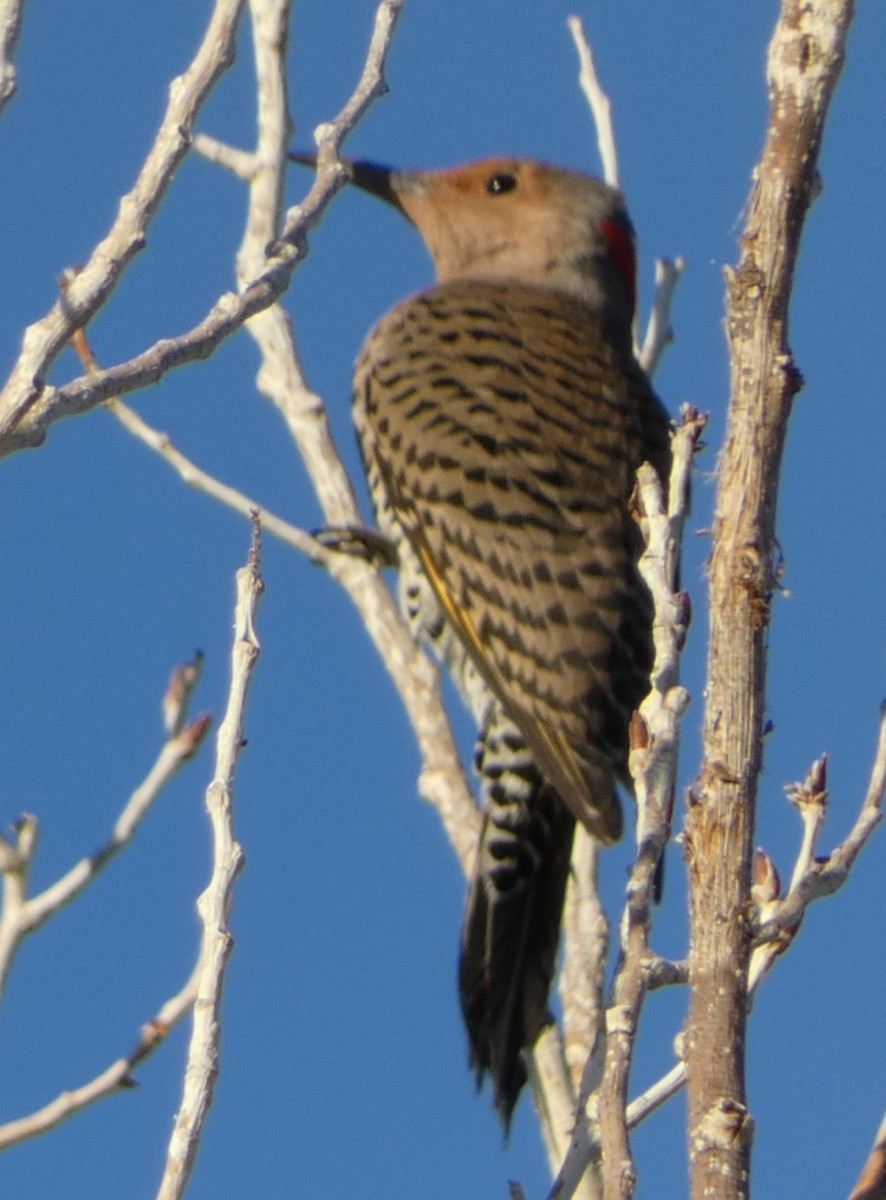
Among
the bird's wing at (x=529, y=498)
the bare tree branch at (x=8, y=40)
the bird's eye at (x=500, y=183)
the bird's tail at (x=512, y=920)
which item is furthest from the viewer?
the bird's eye at (x=500, y=183)

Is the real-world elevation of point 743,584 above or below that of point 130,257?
below

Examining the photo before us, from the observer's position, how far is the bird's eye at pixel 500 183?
6879 millimetres

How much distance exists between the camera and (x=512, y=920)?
190 inches

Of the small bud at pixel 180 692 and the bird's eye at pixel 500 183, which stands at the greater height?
the bird's eye at pixel 500 183

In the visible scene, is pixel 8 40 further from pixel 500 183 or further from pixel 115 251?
pixel 500 183

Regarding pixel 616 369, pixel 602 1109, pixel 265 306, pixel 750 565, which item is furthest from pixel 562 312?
pixel 602 1109

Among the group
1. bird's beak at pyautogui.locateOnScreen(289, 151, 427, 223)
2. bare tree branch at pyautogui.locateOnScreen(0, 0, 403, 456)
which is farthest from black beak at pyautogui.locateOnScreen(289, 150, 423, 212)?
bare tree branch at pyautogui.locateOnScreen(0, 0, 403, 456)

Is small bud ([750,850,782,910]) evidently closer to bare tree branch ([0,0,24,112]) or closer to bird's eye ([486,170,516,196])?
bare tree branch ([0,0,24,112])

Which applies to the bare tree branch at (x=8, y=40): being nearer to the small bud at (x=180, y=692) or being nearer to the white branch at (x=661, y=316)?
the small bud at (x=180, y=692)

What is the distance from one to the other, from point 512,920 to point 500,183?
2932mm

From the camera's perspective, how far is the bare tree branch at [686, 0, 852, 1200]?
232 centimetres

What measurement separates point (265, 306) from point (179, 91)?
324 mm

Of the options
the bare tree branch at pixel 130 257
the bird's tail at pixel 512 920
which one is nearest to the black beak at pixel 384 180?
the bird's tail at pixel 512 920

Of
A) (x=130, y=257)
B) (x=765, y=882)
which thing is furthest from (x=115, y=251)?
(x=765, y=882)
